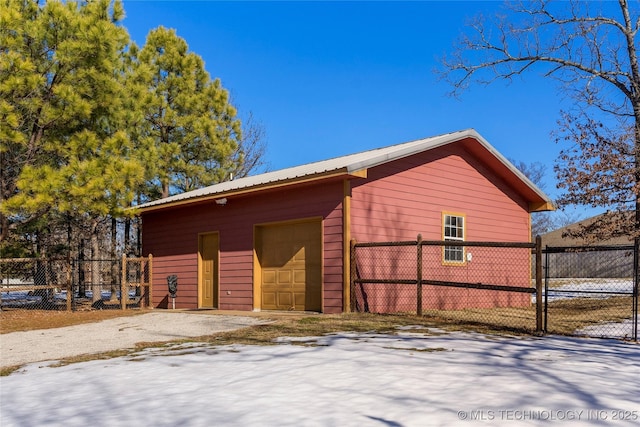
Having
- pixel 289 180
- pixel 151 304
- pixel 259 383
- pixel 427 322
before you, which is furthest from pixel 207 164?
pixel 259 383

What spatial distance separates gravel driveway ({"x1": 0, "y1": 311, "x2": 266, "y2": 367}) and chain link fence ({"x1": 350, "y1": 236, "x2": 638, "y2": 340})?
8.91 feet

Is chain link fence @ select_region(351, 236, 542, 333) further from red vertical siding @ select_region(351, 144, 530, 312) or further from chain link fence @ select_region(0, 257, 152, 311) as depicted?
chain link fence @ select_region(0, 257, 152, 311)

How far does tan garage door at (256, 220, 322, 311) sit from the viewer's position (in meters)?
12.7

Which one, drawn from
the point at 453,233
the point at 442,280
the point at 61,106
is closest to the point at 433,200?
the point at 453,233

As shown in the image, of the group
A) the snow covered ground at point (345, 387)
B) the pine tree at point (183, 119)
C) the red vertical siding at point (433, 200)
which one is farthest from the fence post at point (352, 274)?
the pine tree at point (183, 119)

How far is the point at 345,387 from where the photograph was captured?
5.36m

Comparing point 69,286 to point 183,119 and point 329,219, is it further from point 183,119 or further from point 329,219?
point 183,119

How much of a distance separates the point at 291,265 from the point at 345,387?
8.05m

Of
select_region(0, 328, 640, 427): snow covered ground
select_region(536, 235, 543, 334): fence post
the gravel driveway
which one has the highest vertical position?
select_region(536, 235, 543, 334): fence post

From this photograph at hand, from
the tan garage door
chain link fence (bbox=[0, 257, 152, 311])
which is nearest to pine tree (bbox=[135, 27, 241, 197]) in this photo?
chain link fence (bbox=[0, 257, 152, 311])

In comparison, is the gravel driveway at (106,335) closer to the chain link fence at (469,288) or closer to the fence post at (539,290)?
the chain link fence at (469,288)

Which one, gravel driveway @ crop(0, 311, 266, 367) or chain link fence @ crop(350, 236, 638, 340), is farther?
chain link fence @ crop(350, 236, 638, 340)

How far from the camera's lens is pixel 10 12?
14531 millimetres

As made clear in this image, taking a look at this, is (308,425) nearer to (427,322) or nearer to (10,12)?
(427,322)
